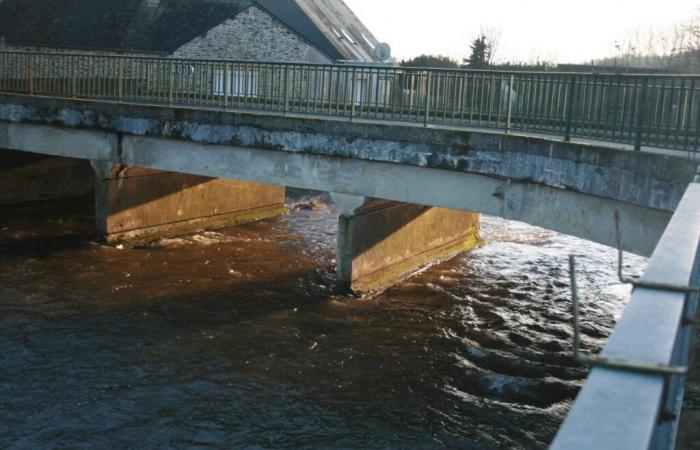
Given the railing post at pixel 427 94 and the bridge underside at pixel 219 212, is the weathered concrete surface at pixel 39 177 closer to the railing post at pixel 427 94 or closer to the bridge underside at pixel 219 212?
the bridge underside at pixel 219 212

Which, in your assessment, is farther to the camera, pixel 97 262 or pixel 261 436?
pixel 97 262

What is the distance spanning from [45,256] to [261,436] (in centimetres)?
964

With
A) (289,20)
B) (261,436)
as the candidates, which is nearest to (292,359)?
(261,436)

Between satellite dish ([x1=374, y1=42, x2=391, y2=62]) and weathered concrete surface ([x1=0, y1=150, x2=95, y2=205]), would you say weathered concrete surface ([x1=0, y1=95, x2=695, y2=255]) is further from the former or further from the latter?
satellite dish ([x1=374, y1=42, x2=391, y2=62])

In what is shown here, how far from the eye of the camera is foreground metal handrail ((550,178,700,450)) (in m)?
1.47

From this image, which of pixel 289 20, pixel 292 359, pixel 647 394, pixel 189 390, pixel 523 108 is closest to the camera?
pixel 647 394

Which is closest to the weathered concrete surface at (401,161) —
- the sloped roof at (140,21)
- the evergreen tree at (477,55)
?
the sloped roof at (140,21)

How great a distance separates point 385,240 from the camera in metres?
15.5

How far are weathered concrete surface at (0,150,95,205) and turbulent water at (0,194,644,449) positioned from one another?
3.06 meters

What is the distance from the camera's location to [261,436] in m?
8.76

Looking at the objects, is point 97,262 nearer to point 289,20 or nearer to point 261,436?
point 261,436

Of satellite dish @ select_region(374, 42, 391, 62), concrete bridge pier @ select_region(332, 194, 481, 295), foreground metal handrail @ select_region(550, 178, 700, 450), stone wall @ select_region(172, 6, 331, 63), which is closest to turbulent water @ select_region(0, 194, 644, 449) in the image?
concrete bridge pier @ select_region(332, 194, 481, 295)

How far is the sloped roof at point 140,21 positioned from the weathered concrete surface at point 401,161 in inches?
801

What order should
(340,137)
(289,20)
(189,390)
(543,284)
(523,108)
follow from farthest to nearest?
(289,20) < (543,284) < (340,137) < (523,108) < (189,390)
